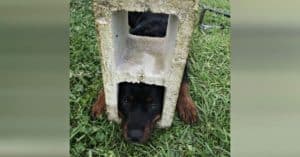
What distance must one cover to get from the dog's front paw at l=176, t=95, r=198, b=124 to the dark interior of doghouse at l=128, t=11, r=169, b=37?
0.17 metres

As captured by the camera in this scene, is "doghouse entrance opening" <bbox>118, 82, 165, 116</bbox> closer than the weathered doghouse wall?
No

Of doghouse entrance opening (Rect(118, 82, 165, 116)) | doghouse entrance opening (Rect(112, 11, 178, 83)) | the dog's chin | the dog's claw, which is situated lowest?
the dog's chin

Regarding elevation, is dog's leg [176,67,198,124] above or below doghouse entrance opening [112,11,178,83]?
below

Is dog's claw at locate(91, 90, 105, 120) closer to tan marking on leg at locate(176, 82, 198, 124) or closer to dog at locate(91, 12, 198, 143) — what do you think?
dog at locate(91, 12, 198, 143)

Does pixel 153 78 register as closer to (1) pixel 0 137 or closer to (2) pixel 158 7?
(2) pixel 158 7

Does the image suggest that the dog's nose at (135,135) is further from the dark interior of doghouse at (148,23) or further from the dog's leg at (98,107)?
the dark interior of doghouse at (148,23)

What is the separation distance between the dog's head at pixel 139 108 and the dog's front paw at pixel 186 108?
47mm

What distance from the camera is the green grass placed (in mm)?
1258

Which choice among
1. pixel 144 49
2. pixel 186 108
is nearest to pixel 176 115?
pixel 186 108

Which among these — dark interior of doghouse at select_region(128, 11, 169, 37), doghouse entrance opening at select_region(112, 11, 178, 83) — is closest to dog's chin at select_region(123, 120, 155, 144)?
doghouse entrance opening at select_region(112, 11, 178, 83)

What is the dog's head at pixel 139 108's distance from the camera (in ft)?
4.11

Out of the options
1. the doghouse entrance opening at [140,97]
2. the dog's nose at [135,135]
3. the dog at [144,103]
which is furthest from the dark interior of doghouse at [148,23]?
the dog's nose at [135,135]

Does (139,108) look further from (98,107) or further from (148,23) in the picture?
(148,23)

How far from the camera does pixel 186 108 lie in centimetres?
127
